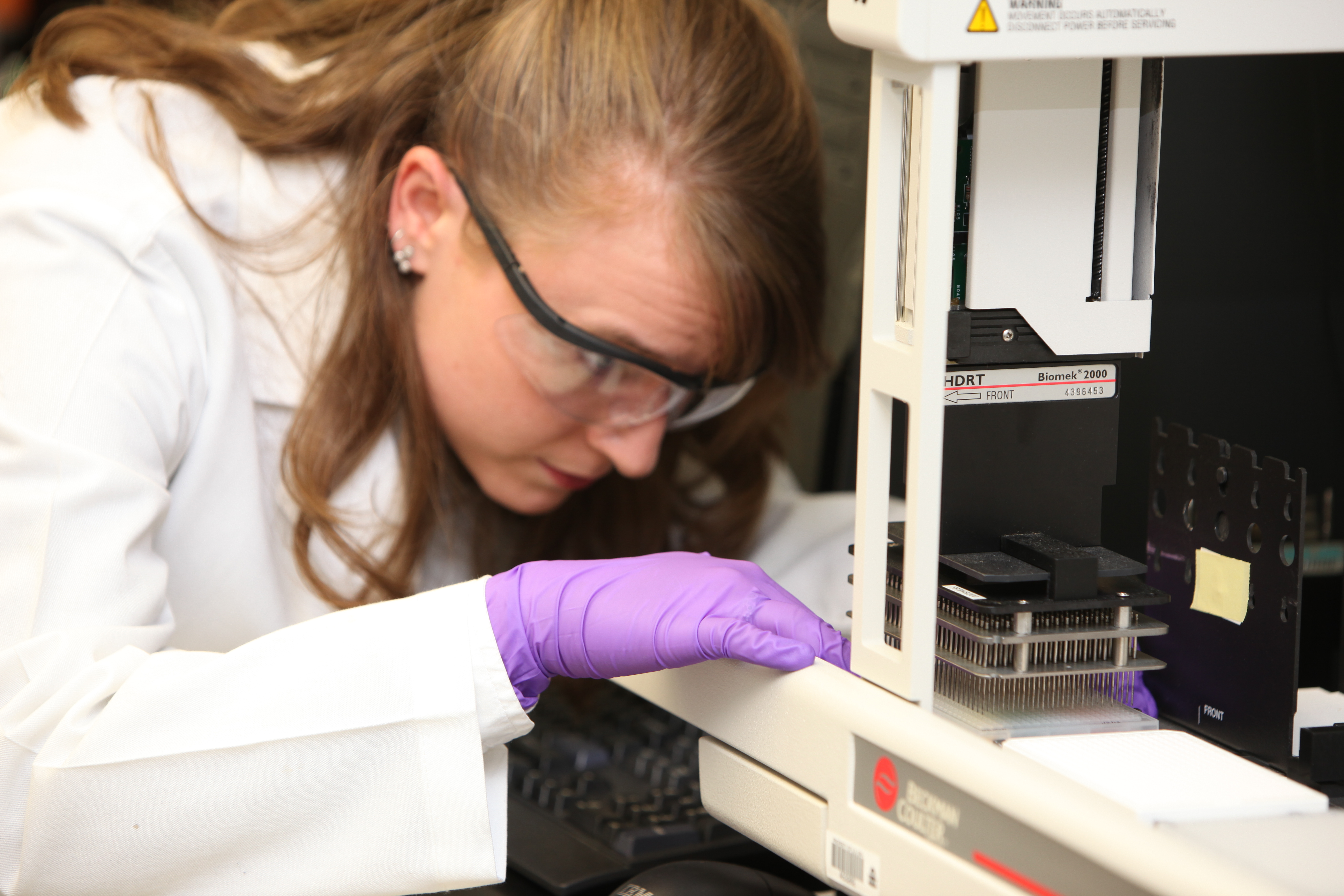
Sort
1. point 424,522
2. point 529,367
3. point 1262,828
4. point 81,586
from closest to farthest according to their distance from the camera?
point 1262,828
point 81,586
point 529,367
point 424,522

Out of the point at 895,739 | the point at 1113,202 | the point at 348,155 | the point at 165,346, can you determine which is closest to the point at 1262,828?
the point at 895,739

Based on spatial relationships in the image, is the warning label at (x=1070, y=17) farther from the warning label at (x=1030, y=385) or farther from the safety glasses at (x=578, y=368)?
the safety glasses at (x=578, y=368)

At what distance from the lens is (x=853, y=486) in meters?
1.77

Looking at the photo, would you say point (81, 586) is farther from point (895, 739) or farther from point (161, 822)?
point (895, 739)

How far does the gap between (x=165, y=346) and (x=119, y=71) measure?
366 mm

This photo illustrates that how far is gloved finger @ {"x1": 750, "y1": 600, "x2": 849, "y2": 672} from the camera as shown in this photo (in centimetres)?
86

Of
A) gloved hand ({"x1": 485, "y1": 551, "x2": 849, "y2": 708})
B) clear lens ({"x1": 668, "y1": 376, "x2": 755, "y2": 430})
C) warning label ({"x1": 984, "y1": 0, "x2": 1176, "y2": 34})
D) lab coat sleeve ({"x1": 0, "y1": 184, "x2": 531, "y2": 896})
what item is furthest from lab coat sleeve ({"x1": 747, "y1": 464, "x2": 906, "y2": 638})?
warning label ({"x1": 984, "y1": 0, "x2": 1176, "y2": 34})

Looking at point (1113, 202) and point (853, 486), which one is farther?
point (853, 486)

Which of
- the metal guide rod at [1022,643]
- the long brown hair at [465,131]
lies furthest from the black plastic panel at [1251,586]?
the long brown hair at [465,131]

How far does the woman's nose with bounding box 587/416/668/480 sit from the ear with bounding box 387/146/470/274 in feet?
0.81

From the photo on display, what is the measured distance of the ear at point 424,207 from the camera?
1217 millimetres

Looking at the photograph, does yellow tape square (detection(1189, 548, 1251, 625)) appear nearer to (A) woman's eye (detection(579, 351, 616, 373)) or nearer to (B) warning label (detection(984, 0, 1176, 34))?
(B) warning label (detection(984, 0, 1176, 34))

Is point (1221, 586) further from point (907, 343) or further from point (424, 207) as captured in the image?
point (424, 207)

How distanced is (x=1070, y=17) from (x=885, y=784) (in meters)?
0.44
